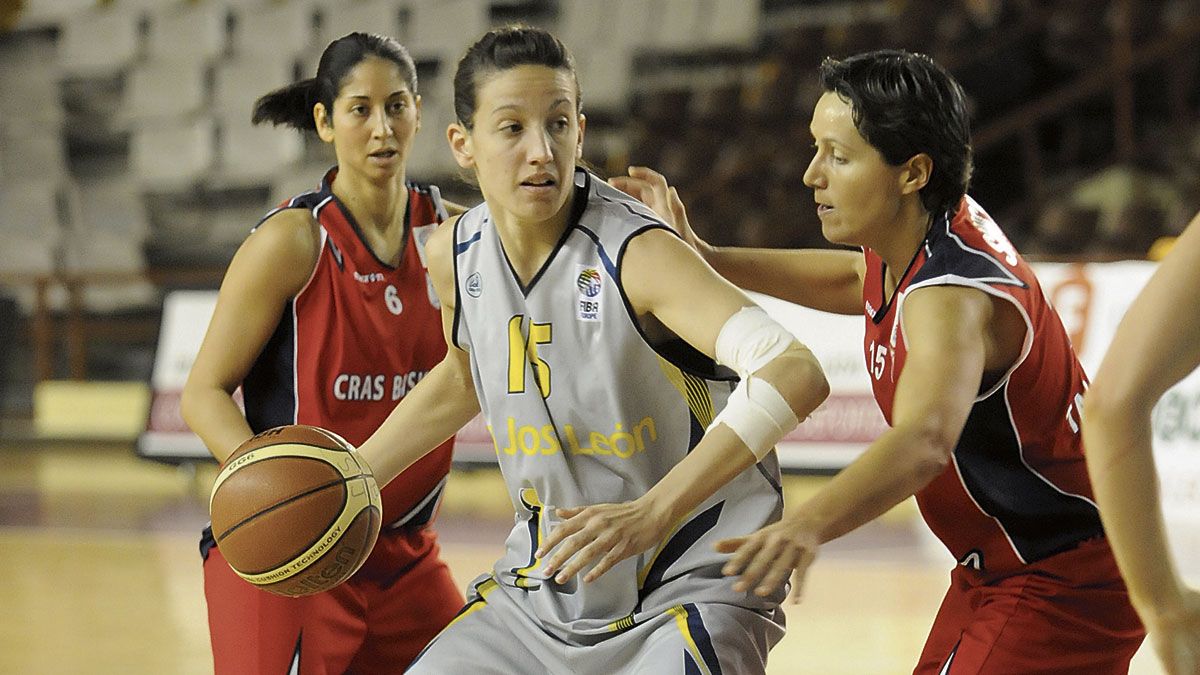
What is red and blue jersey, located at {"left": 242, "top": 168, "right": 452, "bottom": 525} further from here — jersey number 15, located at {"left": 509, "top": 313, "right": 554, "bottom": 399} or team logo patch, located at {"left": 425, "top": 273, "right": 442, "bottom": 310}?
jersey number 15, located at {"left": 509, "top": 313, "right": 554, "bottom": 399}

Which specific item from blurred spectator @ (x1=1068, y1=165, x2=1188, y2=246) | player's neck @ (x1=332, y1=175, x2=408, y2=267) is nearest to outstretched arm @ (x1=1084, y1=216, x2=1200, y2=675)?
player's neck @ (x1=332, y1=175, x2=408, y2=267)

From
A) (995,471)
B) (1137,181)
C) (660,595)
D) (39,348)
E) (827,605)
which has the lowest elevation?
(39,348)

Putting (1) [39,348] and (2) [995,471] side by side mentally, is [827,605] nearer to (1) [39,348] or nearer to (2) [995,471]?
(2) [995,471]

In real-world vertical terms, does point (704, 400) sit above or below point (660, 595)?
above

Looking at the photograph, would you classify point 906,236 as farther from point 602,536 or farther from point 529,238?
point 602,536

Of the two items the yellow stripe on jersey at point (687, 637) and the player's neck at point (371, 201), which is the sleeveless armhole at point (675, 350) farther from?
the player's neck at point (371, 201)

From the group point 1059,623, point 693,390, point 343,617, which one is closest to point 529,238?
point 693,390

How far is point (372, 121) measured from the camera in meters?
3.35

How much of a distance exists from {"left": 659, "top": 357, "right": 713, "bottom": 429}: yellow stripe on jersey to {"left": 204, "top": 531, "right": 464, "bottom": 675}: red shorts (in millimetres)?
966

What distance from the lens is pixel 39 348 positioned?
440 inches

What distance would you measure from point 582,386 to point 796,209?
9.29m

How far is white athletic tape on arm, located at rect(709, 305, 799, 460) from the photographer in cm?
233

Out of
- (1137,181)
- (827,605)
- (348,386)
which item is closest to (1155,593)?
(348,386)

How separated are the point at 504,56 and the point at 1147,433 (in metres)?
1.47
